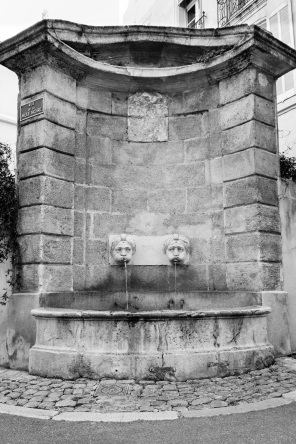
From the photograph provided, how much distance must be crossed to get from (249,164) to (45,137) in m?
2.72

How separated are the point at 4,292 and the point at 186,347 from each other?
252 centimetres

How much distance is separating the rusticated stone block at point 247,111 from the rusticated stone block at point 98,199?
6.47 feet

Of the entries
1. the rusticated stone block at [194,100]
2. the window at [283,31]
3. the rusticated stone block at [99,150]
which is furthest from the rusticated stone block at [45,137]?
the window at [283,31]

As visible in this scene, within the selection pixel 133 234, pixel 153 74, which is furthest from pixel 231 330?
pixel 153 74

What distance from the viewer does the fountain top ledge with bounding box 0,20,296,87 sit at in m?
5.79

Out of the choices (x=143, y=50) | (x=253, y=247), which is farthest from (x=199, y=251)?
(x=143, y=50)

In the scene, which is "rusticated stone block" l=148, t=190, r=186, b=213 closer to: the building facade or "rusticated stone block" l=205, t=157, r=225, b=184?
"rusticated stone block" l=205, t=157, r=225, b=184

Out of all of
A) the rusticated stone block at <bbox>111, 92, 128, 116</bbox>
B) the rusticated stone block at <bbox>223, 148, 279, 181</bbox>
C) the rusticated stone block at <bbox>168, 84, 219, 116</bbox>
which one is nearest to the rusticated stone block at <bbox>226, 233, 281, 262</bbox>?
the rusticated stone block at <bbox>223, 148, 279, 181</bbox>

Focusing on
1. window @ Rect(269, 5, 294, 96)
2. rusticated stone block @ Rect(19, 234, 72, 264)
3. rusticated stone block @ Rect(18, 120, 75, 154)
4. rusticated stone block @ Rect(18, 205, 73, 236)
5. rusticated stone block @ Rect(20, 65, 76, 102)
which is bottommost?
rusticated stone block @ Rect(19, 234, 72, 264)

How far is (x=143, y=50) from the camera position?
6496 millimetres

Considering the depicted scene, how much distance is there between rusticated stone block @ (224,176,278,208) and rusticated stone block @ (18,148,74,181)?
2230 millimetres

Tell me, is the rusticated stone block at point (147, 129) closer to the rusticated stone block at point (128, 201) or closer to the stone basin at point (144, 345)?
the rusticated stone block at point (128, 201)

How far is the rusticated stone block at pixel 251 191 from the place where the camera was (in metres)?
5.79

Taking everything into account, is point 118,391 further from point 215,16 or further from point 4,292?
Result: point 215,16
